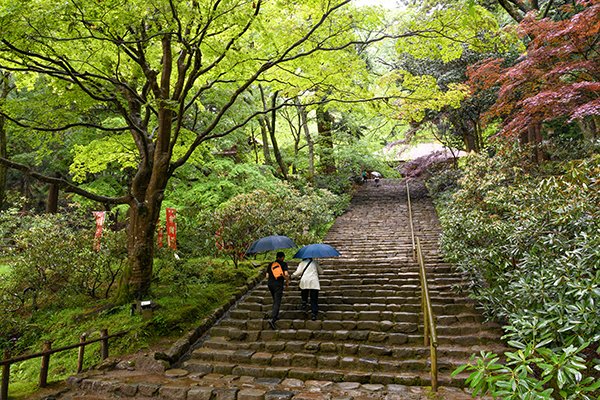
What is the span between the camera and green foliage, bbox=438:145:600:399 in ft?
10.3

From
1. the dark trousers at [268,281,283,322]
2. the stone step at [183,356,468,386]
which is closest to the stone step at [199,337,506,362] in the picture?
the stone step at [183,356,468,386]

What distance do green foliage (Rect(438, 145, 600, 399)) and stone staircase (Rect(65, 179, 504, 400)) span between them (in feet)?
2.39

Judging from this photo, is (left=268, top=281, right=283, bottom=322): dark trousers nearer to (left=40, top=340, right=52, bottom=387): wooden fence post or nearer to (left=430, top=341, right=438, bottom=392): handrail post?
(left=430, top=341, right=438, bottom=392): handrail post

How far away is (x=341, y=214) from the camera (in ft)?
62.7

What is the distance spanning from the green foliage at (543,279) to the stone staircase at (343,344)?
73 centimetres

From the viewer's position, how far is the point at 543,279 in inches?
195

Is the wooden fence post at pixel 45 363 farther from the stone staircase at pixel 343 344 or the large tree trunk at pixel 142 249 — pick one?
the large tree trunk at pixel 142 249

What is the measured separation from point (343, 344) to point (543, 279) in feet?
10.9

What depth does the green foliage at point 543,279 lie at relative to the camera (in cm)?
314

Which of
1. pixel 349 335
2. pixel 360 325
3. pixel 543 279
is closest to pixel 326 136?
pixel 360 325

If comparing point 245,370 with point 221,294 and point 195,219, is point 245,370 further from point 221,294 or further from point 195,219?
point 195,219

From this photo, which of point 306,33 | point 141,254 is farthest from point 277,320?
point 306,33

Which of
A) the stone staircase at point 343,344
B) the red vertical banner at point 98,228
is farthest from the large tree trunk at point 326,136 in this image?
the red vertical banner at point 98,228

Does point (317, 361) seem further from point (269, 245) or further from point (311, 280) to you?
point (269, 245)
